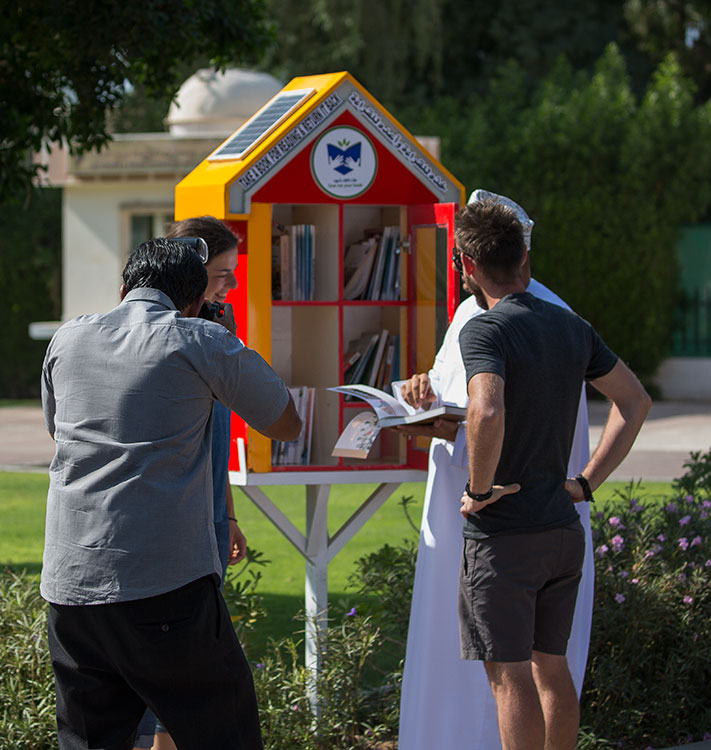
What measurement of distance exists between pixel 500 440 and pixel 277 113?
207 cm

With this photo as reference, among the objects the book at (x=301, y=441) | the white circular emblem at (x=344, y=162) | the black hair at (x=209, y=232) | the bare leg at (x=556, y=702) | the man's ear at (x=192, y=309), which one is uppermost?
the white circular emblem at (x=344, y=162)

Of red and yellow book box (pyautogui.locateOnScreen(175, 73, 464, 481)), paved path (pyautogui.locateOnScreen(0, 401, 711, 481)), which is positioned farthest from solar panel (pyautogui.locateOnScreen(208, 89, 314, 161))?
paved path (pyautogui.locateOnScreen(0, 401, 711, 481))

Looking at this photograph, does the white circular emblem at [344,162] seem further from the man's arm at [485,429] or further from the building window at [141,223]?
the building window at [141,223]

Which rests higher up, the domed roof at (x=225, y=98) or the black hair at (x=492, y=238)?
the domed roof at (x=225, y=98)

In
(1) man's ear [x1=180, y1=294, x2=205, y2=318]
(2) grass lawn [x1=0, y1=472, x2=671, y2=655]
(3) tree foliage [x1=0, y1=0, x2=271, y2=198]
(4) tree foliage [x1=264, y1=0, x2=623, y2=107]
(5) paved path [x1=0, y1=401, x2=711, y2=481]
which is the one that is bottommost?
(5) paved path [x1=0, y1=401, x2=711, y2=481]

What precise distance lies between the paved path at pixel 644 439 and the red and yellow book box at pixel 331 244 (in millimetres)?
6416

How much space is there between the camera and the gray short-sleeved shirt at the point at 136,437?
299cm

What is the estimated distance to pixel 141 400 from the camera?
2984 mm

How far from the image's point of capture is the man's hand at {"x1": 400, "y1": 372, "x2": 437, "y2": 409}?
416 cm

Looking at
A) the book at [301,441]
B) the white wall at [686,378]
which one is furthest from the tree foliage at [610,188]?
the book at [301,441]

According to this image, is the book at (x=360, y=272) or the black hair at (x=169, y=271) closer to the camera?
the black hair at (x=169, y=271)

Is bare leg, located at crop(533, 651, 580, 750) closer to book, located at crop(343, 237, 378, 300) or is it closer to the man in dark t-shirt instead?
the man in dark t-shirt

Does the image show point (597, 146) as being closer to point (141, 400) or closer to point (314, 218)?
point (314, 218)

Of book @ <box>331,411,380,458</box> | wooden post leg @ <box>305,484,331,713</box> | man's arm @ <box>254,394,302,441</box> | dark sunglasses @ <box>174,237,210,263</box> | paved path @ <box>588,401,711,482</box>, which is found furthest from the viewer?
paved path @ <box>588,401,711,482</box>
